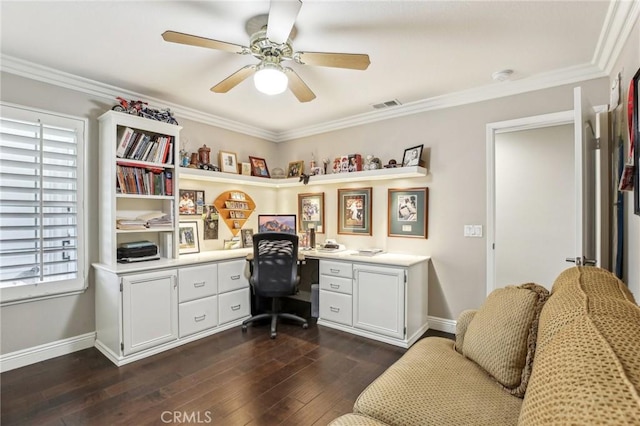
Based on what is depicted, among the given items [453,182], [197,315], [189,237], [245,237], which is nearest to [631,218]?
[453,182]

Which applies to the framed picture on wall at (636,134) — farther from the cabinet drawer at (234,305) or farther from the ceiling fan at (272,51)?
the cabinet drawer at (234,305)

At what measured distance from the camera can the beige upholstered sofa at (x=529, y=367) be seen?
23.9 inches

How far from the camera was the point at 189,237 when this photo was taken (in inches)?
146

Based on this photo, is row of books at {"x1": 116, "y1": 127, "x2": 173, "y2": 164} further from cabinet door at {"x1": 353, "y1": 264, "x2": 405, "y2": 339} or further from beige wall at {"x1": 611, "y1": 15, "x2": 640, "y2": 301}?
beige wall at {"x1": 611, "y1": 15, "x2": 640, "y2": 301}

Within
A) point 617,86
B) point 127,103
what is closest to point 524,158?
point 617,86

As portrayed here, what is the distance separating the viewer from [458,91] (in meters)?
3.14

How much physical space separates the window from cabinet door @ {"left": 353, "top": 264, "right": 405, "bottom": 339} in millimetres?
2606

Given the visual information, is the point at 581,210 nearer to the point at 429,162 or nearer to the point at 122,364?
the point at 429,162

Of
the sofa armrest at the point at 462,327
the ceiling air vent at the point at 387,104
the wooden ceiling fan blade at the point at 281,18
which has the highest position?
the ceiling air vent at the point at 387,104

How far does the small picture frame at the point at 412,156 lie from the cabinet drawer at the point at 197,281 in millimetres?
2330

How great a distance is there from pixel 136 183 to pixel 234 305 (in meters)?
1.60

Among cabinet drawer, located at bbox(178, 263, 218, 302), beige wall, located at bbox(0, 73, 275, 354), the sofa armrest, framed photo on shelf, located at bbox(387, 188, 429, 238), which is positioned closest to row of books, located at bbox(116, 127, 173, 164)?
→ beige wall, located at bbox(0, 73, 275, 354)

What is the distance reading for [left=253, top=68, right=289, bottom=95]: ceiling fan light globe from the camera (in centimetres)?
196

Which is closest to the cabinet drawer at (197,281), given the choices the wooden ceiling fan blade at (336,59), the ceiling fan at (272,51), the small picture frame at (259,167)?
the small picture frame at (259,167)
